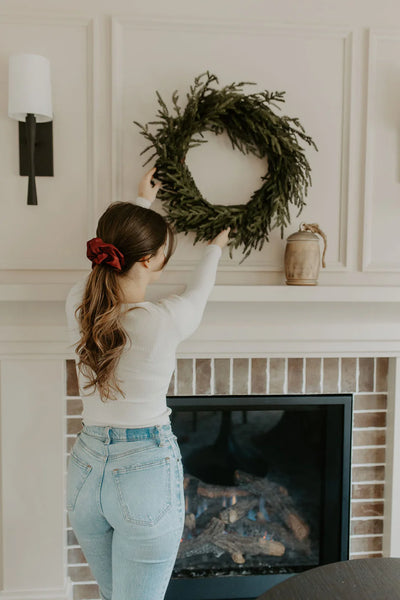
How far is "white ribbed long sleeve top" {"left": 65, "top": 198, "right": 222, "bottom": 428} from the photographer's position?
4.05ft

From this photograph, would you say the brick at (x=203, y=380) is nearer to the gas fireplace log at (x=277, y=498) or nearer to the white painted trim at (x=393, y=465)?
the gas fireplace log at (x=277, y=498)

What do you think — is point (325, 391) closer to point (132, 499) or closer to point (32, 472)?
point (132, 499)

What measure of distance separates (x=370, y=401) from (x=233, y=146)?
3.67 ft

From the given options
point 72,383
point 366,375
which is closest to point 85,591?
point 72,383

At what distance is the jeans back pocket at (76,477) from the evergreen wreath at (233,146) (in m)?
0.86

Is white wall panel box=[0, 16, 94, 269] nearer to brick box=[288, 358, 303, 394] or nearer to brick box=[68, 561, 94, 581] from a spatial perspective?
brick box=[288, 358, 303, 394]

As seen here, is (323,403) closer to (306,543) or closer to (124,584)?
(306,543)

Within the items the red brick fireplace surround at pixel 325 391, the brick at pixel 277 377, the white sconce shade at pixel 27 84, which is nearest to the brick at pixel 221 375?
the red brick fireplace surround at pixel 325 391

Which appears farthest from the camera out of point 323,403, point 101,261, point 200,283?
point 323,403

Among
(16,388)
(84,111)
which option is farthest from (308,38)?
(16,388)

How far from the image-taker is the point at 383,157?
1856 millimetres

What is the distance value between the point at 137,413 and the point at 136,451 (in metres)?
0.10

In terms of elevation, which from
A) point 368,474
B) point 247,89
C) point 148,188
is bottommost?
point 368,474

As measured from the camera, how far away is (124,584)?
4.24 ft
